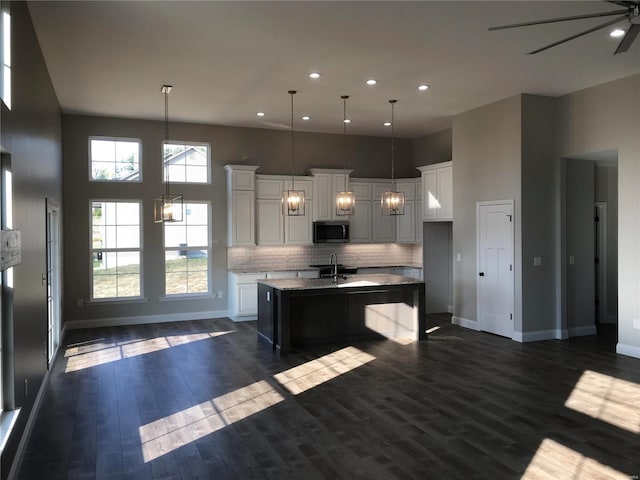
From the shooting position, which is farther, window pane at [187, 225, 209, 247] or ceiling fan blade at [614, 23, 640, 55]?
window pane at [187, 225, 209, 247]

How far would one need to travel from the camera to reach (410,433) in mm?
3979

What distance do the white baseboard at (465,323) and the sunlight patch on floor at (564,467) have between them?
4.37 meters

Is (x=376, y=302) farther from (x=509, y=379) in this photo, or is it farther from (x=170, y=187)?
(x=170, y=187)

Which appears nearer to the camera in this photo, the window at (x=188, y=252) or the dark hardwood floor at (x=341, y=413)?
the dark hardwood floor at (x=341, y=413)

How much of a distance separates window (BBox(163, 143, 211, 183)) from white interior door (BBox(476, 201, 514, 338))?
4.69 m

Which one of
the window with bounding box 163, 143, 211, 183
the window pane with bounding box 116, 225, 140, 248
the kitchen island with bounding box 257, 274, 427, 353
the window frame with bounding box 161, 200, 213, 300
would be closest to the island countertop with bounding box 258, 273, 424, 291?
the kitchen island with bounding box 257, 274, 427, 353

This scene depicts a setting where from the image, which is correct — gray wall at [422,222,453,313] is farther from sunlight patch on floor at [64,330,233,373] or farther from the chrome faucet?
sunlight patch on floor at [64,330,233,373]

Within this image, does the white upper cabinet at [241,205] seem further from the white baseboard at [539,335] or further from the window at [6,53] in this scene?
the window at [6,53]

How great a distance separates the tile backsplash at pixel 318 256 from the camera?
9.38 metres

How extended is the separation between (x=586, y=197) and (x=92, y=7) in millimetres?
6797

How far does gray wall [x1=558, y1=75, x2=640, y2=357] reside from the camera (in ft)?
20.6

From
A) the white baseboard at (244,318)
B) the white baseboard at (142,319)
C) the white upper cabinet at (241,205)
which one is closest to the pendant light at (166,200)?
the white upper cabinet at (241,205)

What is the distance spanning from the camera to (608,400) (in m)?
4.69

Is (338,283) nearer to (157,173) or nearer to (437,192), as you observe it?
(437,192)
